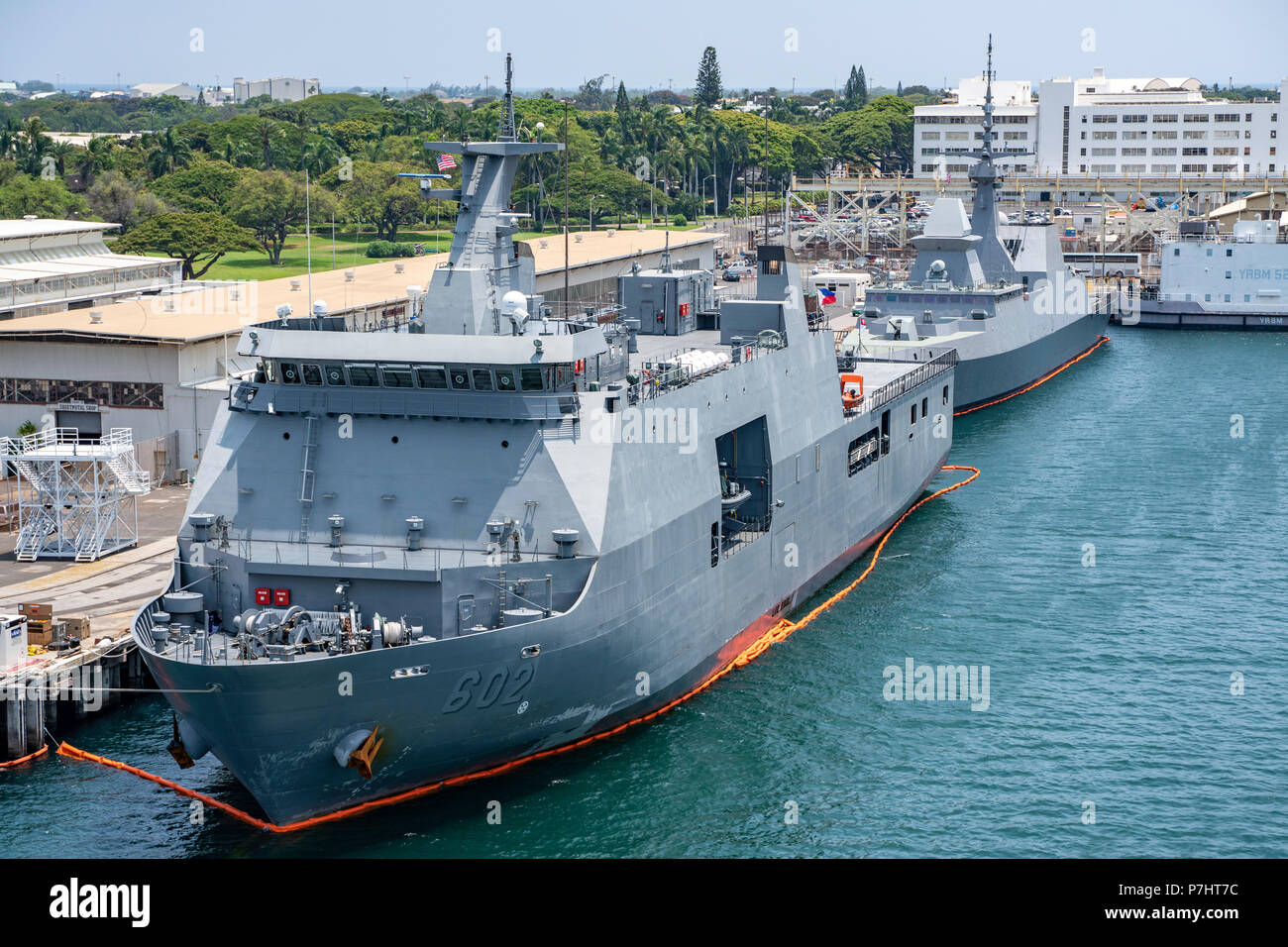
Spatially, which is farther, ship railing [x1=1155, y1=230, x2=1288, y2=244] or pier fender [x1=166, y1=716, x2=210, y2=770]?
ship railing [x1=1155, y1=230, x2=1288, y2=244]

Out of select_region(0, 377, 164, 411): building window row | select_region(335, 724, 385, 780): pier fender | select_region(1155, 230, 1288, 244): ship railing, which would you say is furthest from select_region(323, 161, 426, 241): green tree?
select_region(335, 724, 385, 780): pier fender

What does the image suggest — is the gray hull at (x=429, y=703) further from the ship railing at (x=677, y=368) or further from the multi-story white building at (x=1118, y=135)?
the multi-story white building at (x=1118, y=135)

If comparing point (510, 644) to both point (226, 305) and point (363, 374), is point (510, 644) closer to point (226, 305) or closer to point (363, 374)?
point (363, 374)

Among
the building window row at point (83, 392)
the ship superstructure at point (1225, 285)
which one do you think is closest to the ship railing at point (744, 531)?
the building window row at point (83, 392)

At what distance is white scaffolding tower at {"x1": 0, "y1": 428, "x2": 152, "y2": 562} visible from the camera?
128 feet

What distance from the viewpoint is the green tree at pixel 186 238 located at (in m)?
96.2

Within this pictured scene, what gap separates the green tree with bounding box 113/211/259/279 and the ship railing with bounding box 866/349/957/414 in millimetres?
54655

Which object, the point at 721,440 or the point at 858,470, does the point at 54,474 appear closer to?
the point at 721,440

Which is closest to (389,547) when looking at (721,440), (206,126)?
(721,440)

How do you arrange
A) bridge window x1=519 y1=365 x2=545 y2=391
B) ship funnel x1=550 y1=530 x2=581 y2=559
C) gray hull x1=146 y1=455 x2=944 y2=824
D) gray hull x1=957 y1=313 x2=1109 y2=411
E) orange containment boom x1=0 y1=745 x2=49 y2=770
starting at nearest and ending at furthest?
gray hull x1=146 y1=455 x2=944 y2=824
ship funnel x1=550 y1=530 x2=581 y2=559
bridge window x1=519 y1=365 x2=545 y2=391
orange containment boom x1=0 y1=745 x2=49 y2=770
gray hull x1=957 y1=313 x2=1109 y2=411

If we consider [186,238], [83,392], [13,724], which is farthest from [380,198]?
[13,724]

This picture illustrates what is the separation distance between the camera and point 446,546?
2934 cm

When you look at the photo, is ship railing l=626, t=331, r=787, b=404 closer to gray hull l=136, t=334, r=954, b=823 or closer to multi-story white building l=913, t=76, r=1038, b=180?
gray hull l=136, t=334, r=954, b=823

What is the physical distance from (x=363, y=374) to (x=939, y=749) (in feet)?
44.4
